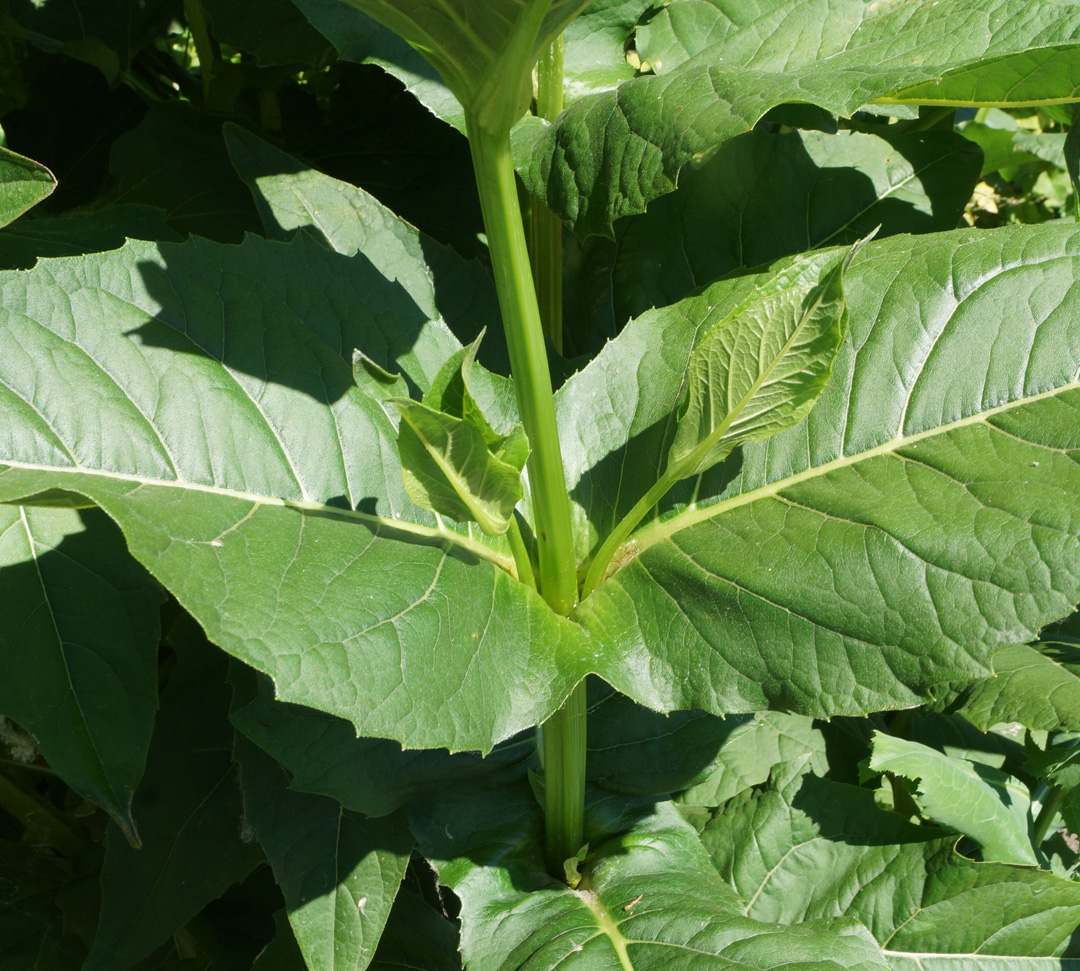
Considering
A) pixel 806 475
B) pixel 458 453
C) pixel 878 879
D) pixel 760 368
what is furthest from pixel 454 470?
pixel 878 879

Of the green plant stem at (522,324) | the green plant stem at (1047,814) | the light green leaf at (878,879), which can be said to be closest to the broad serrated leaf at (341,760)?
the green plant stem at (522,324)

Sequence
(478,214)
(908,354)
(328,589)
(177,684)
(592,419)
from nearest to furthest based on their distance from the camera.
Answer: (328,589) → (908,354) → (592,419) → (177,684) → (478,214)

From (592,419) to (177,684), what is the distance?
2.53ft

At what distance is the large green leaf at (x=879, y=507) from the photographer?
0.93 metres

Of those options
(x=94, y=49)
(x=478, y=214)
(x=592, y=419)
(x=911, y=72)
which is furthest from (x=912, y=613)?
(x=94, y=49)

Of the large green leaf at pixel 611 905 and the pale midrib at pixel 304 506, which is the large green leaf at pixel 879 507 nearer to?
the pale midrib at pixel 304 506

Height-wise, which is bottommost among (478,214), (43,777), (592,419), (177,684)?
(43,777)

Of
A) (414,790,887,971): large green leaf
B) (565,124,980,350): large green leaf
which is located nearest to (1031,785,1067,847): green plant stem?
(414,790,887,971): large green leaf

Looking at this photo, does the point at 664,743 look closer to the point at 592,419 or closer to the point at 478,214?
the point at 592,419

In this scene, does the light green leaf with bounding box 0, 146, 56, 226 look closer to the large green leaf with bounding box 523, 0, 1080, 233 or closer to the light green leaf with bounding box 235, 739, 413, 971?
the large green leaf with bounding box 523, 0, 1080, 233

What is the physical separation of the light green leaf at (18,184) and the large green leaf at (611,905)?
2.57 ft

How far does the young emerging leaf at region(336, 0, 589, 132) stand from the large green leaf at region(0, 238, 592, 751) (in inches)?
13.2

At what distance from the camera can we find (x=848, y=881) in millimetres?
1379

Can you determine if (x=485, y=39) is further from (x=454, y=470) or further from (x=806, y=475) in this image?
(x=806, y=475)
